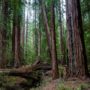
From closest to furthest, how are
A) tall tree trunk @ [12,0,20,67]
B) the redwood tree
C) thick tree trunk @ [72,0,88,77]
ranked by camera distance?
thick tree trunk @ [72,0,88,77] → the redwood tree → tall tree trunk @ [12,0,20,67]

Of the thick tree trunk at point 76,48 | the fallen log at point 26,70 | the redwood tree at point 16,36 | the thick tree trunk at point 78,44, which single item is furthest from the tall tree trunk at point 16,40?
the thick tree trunk at point 78,44

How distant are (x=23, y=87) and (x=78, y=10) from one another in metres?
5.30

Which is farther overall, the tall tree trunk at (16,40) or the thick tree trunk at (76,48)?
the tall tree trunk at (16,40)

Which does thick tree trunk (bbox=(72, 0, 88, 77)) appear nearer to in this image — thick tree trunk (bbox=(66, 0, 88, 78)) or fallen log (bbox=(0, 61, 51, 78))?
thick tree trunk (bbox=(66, 0, 88, 78))

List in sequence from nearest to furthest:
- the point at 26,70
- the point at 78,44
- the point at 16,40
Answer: the point at 78,44
the point at 26,70
the point at 16,40

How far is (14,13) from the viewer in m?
21.9

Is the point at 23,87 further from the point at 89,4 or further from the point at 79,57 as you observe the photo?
the point at 89,4

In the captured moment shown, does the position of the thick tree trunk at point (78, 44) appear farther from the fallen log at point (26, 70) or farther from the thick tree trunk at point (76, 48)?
the fallen log at point (26, 70)

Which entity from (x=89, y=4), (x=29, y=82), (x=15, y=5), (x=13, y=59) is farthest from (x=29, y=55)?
(x=29, y=82)

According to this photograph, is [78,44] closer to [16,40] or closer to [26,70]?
[26,70]

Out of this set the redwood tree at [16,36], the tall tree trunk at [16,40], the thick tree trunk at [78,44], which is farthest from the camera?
the tall tree trunk at [16,40]

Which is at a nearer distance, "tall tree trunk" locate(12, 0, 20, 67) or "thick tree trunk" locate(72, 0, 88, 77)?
"thick tree trunk" locate(72, 0, 88, 77)

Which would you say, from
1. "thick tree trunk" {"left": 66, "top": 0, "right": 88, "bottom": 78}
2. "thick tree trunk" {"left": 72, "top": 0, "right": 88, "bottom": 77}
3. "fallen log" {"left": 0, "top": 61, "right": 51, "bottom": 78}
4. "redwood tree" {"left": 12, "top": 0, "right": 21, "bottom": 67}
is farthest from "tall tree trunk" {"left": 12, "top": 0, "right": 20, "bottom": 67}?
"thick tree trunk" {"left": 72, "top": 0, "right": 88, "bottom": 77}

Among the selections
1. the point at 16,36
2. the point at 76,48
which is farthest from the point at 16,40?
the point at 76,48
